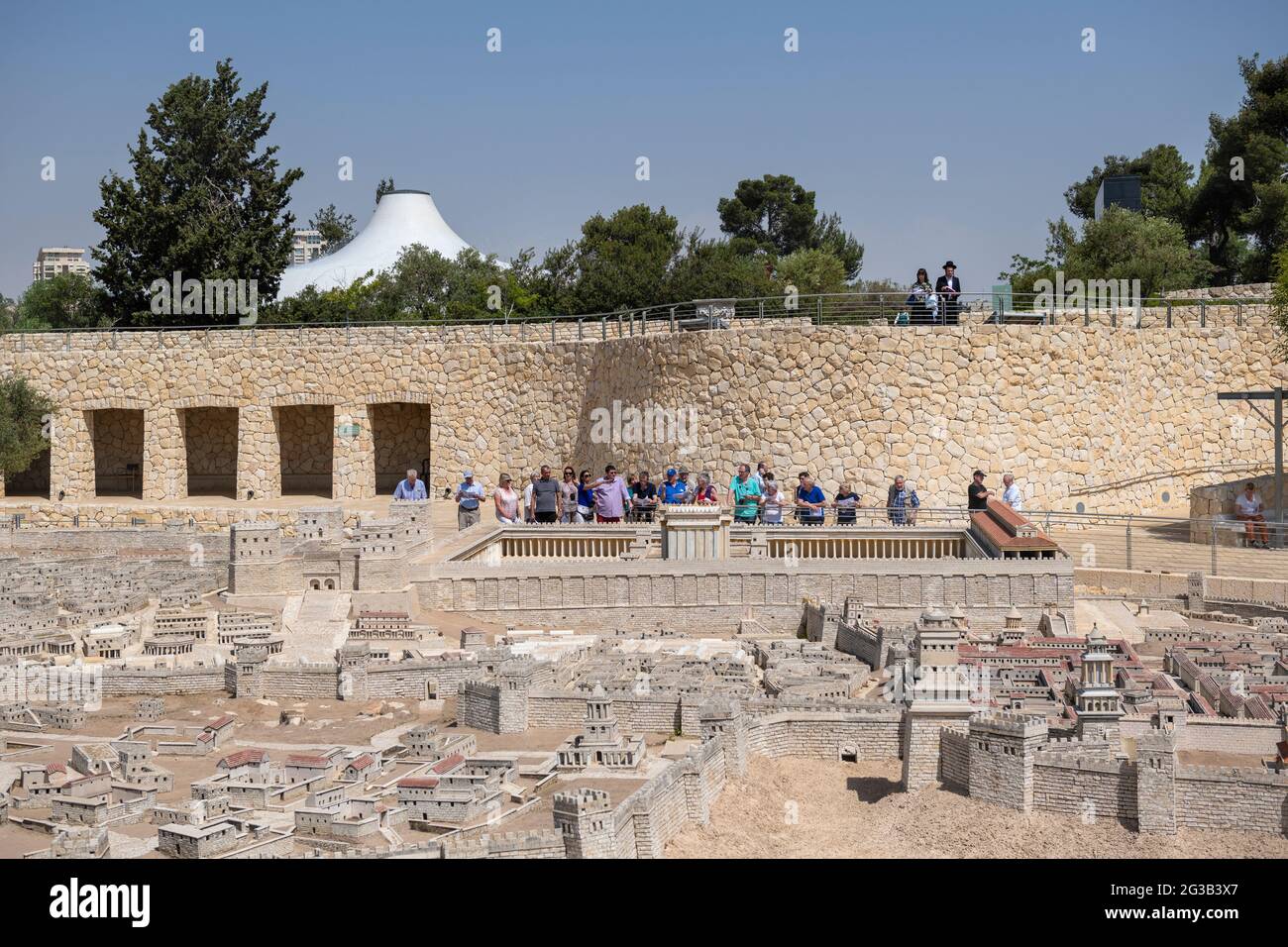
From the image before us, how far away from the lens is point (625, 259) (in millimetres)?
45906

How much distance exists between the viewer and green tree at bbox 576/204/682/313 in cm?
4294

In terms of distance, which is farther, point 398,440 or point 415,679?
point 398,440

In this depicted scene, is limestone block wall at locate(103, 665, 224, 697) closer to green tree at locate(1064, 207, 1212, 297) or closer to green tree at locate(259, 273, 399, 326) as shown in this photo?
green tree at locate(259, 273, 399, 326)

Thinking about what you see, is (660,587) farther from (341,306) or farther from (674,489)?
(341,306)

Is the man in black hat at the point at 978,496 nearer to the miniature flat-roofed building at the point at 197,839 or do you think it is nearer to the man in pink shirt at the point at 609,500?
the man in pink shirt at the point at 609,500

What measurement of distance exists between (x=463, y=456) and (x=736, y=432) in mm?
7487

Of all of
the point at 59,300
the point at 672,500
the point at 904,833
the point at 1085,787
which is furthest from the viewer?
the point at 59,300

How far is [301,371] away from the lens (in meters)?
→ 34.6

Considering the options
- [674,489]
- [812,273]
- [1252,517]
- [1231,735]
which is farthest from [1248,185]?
[1231,735]

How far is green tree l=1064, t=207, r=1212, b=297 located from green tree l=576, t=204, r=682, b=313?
34.8 ft

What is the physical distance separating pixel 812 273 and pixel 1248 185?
38.7 ft

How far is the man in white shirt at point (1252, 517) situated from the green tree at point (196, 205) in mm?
24813
